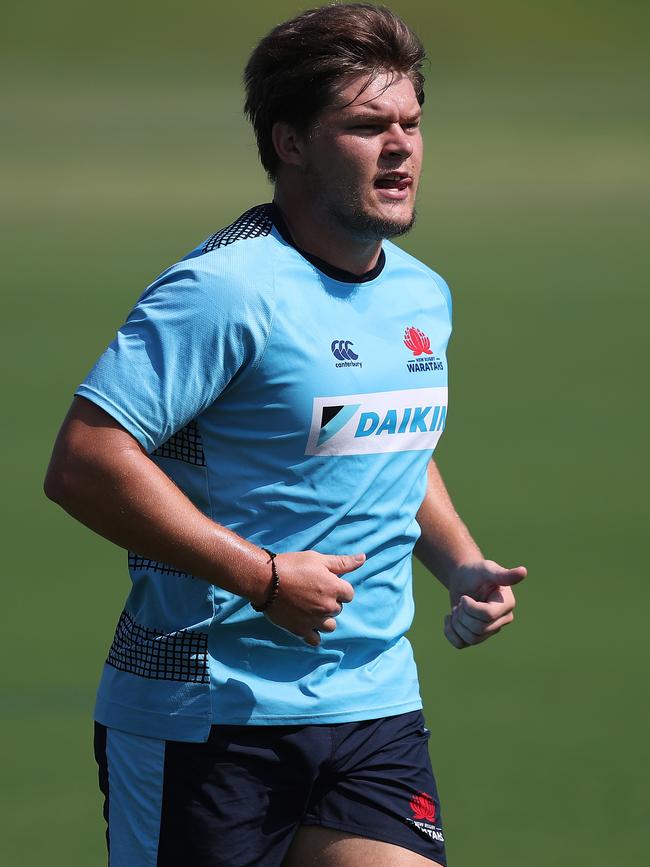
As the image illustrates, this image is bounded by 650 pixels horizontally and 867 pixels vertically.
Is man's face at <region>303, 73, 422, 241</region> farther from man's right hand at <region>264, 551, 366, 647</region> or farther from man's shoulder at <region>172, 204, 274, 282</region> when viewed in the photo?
man's right hand at <region>264, 551, 366, 647</region>

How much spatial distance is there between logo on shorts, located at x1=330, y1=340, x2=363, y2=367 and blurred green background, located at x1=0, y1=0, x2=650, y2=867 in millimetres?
1740

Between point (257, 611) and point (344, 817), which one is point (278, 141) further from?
point (344, 817)

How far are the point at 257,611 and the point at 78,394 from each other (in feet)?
1.47

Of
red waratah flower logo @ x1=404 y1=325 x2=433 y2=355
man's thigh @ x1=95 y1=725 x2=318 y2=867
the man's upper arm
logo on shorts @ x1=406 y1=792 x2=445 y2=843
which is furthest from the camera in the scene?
red waratah flower logo @ x1=404 y1=325 x2=433 y2=355

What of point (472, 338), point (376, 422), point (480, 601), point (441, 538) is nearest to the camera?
point (376, 422)

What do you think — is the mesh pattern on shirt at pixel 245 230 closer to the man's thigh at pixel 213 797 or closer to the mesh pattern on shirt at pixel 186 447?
the mesh pattern on shirt at pixel 186 447

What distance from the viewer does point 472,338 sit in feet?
30.5

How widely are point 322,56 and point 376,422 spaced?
0.65m

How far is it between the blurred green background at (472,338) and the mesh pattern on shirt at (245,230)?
190 centimetres

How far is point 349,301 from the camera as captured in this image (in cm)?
271

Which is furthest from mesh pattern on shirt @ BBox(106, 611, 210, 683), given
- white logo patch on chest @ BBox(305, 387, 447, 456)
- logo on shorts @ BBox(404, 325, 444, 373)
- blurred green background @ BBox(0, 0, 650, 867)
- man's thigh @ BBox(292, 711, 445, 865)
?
blurred green background @ BBox(0, 0, 650, 867)

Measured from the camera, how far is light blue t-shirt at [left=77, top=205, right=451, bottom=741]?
2.47 metres

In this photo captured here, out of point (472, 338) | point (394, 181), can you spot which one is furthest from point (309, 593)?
point (472, 338)

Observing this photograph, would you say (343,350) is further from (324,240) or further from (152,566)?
(152,566)
